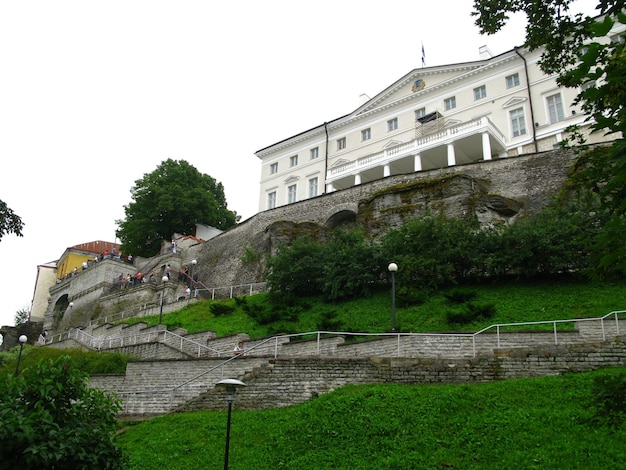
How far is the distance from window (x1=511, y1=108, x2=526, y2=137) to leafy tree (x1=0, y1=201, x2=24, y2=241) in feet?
104

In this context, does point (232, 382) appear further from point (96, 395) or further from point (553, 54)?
point (553, 54)

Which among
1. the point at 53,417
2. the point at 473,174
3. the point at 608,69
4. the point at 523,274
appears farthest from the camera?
the point at 473,174

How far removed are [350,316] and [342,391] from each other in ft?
31.8

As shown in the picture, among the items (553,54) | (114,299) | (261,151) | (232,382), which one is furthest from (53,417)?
(261,151)

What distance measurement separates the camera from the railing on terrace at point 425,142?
119 ft

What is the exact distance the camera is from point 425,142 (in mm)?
38375

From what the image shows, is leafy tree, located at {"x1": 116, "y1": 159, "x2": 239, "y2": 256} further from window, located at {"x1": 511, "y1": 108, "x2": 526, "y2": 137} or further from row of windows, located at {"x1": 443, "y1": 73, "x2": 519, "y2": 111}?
window, located at {"x1": 511, "y1": 108, "x2": 526, "y2": 137}

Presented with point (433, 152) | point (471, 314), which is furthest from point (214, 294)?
point (471, 314)

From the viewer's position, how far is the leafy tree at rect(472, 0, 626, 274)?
639 cm

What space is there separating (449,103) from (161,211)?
28105 mm

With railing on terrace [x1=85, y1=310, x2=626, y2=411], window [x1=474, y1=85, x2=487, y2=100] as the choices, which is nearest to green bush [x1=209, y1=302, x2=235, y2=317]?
railing on terrace [x1=85, y1=310, x2=626, y2=411]

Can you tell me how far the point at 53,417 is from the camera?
9.20m

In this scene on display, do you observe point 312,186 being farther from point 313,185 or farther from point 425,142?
point 425,142

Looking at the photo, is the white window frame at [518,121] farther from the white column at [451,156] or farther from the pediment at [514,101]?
the white column at [451,156]
